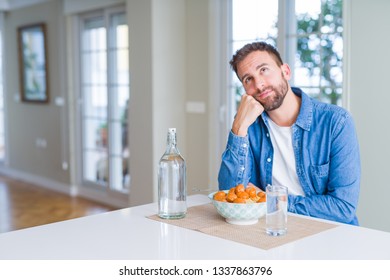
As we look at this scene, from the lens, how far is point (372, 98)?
11.6ft

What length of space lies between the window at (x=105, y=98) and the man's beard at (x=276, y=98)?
3488mm

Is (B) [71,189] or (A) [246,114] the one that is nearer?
(A) [246,114]

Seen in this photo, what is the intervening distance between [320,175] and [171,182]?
619mm

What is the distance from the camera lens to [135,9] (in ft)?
15.8

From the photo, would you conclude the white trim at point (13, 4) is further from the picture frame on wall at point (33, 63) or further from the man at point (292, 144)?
the man at point (292, 144)

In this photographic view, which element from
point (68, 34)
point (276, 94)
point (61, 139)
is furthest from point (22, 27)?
point (276, 94)

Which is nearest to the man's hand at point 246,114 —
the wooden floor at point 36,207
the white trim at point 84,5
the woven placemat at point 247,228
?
the woven placemat at point 247,228

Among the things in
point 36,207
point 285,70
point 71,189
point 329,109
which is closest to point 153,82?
point 36,207

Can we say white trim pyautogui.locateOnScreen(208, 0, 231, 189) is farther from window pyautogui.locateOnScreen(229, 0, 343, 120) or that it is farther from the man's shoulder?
the man's shoulder

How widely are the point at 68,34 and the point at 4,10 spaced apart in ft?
5.52

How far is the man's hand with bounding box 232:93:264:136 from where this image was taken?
7.23ft

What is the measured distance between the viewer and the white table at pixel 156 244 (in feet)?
4.97

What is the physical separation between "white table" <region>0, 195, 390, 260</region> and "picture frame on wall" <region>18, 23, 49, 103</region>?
204 inches

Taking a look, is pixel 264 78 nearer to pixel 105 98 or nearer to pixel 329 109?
pixel 329 109
